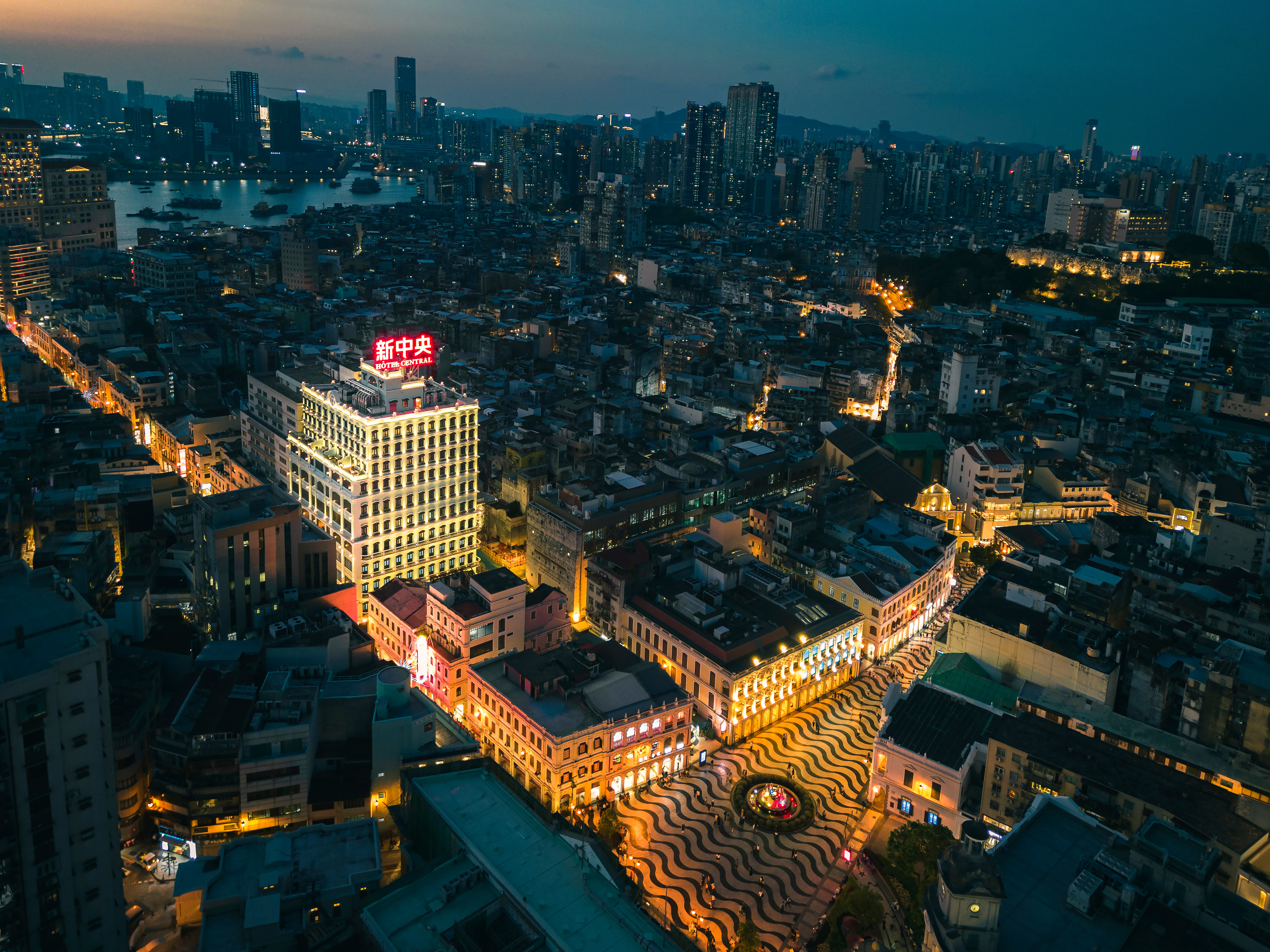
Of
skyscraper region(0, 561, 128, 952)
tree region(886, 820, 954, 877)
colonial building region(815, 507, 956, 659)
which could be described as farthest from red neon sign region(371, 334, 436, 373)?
tree region(886, 820, 954, 877)

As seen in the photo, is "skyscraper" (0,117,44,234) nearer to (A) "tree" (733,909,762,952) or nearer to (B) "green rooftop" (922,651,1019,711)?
(B) "green rooftop" (922,651,1019,711)

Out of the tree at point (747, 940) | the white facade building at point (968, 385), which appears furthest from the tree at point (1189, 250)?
the tree at point (747, 940)

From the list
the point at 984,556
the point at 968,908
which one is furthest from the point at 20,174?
the point at 968,908

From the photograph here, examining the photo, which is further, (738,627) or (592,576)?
(592,576)

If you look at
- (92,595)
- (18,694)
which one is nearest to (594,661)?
(18,694)

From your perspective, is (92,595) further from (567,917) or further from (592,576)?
(567,917)
